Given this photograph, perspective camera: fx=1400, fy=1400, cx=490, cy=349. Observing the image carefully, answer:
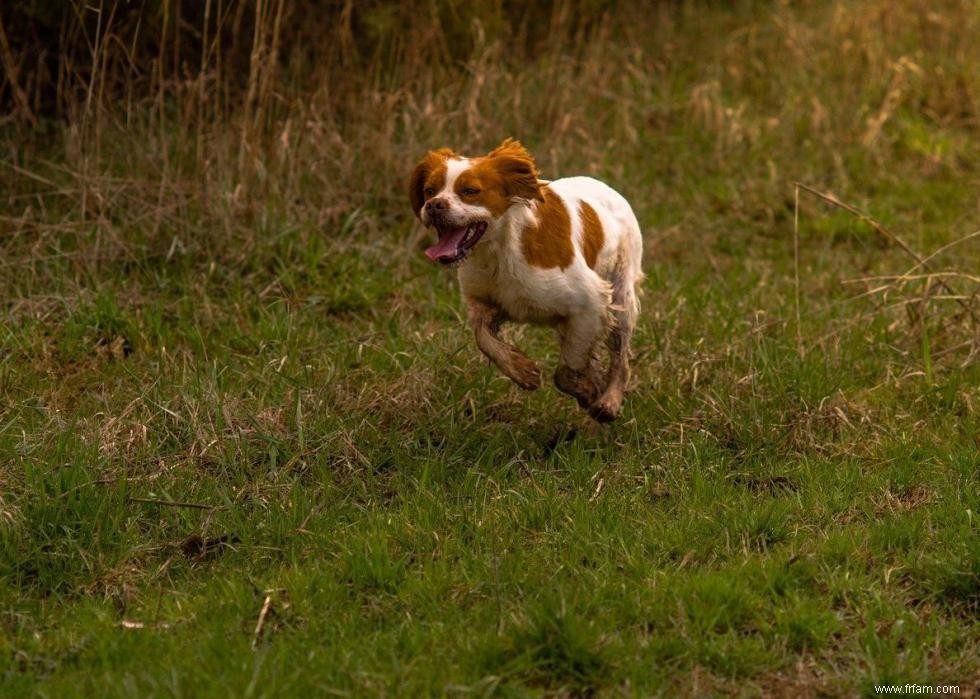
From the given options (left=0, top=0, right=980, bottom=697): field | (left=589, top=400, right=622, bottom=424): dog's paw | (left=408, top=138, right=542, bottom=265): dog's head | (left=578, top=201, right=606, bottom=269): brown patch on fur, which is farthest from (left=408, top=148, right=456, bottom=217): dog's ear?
(left=589, top=400, right=622, bottom=424): dog's paw

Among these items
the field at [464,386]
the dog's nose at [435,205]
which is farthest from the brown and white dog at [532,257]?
the field at [464,386]

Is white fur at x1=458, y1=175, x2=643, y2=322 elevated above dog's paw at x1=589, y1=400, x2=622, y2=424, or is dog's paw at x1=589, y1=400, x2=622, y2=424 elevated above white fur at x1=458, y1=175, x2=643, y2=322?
white fur at x1=458, y1=175, x2=643, y2=322

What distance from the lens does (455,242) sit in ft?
15.6

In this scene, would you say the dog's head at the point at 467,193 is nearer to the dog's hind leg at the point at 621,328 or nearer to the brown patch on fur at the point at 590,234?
the brown patch on fur at the point at 590,234

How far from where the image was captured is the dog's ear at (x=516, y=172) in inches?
191

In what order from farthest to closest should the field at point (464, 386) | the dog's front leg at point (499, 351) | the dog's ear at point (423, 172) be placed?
the dog's front leg at point (499, 351) < the dog's ear at point (423, 172) < the field at point (464, 386)

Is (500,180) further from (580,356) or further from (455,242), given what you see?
(580,356)

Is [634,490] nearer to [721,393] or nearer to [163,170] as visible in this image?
[721,393]

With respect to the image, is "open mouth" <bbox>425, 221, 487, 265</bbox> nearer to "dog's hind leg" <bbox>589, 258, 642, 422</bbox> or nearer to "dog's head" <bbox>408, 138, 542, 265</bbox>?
"dog's head" <bbox>408, 138, 542, 265</bbox>

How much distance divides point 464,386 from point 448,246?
0.99m

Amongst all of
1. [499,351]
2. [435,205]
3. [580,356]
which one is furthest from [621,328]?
[435,205]

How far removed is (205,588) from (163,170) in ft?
10.3

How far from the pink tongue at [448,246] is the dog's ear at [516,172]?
235 mm

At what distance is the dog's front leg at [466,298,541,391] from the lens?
5.08m
